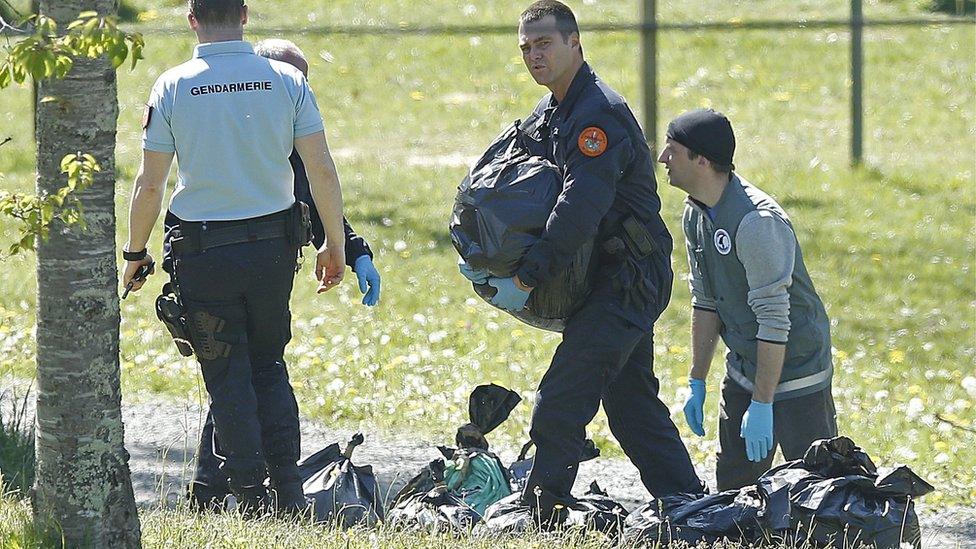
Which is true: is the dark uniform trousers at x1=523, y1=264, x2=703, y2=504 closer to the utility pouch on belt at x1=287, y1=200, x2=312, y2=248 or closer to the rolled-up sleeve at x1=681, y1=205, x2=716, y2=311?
the rolled-up sleeve at x1=681, y1=205, x2=716, y2=311

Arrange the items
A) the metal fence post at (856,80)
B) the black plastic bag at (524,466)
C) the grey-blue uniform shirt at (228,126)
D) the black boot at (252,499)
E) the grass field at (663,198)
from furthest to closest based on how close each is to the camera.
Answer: the metal fence post at (856,80) < the grass field at (663,198) < the black plastic bag at (524,466) < the black boot at (252,499) < the grey-blue uniform shirt at (228,126)

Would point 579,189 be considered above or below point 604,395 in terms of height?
above

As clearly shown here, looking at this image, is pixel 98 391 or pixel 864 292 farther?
pixel 864 292

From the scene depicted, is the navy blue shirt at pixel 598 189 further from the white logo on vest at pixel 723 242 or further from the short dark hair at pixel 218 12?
the short dark hair at pixel 218 12

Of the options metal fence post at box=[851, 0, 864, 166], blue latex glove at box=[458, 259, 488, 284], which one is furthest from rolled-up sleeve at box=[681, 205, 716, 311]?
metal fence post at box=[851, 0, 864, 166]

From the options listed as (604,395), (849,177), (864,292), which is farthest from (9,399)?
(849,177)

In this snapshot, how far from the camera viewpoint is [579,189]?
4.08 metres

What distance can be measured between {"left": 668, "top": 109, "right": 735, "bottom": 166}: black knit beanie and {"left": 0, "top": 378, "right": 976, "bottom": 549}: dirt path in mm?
1454

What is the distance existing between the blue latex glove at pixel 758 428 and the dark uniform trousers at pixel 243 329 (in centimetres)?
149

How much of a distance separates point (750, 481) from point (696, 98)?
9.74m

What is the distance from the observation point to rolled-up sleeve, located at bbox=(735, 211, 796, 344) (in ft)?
13.8

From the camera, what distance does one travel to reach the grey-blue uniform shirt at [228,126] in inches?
158

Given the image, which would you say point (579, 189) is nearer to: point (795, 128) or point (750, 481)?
point (750, 481)

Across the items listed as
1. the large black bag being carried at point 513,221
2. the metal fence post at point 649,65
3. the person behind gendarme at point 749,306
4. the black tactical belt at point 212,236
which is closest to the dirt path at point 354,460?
the person behind gendarme at point 749,306
